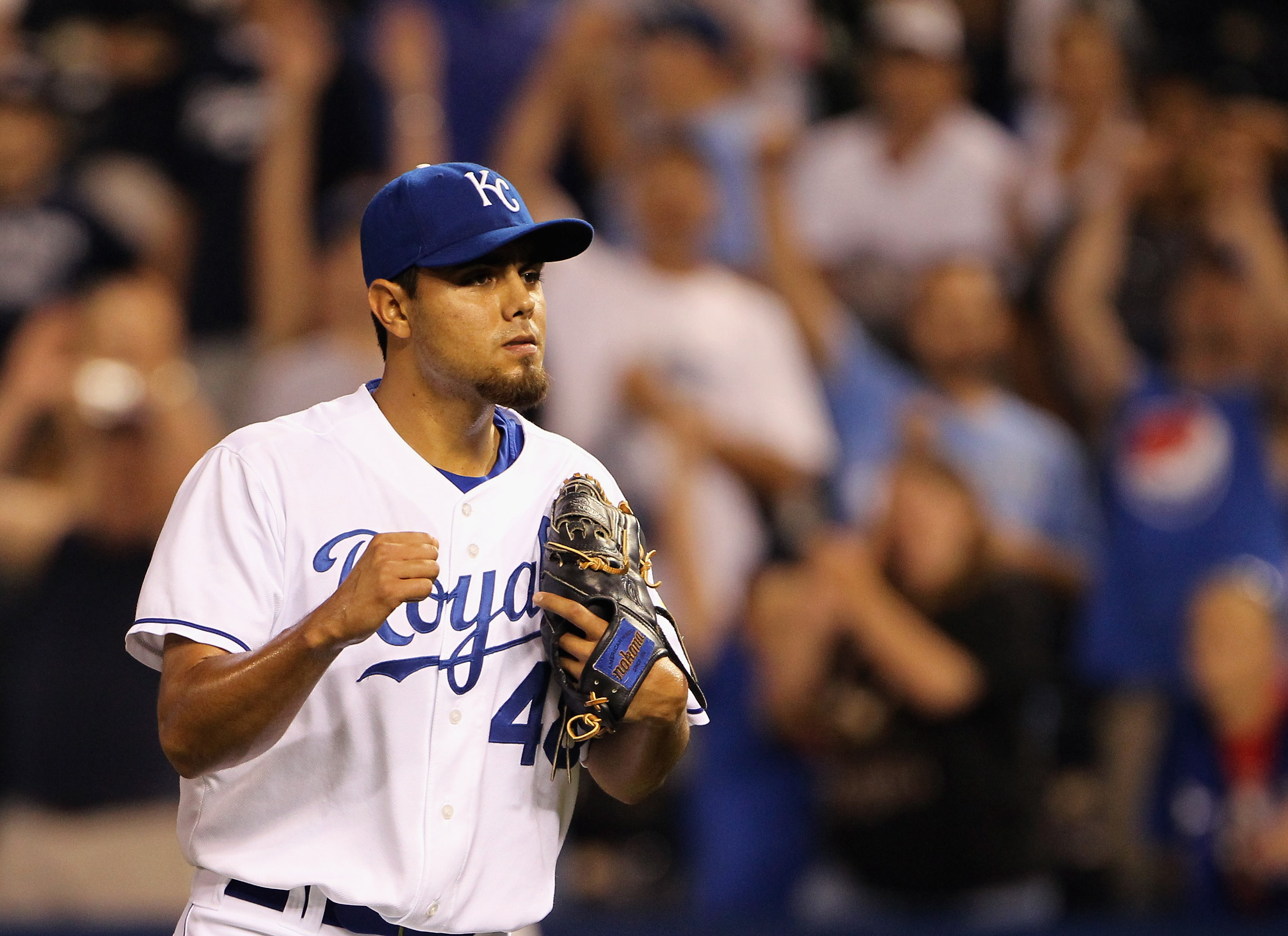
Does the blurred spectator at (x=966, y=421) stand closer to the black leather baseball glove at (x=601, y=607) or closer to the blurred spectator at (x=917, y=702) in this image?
the blurred spectator at (x=917, y=702)

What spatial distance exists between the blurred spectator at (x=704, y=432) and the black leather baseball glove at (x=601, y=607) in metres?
3.66

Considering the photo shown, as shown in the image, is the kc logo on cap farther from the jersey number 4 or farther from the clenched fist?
the jersey number 4

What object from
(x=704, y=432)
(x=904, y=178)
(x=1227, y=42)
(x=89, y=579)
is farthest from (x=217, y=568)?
(x=1227, y=42)

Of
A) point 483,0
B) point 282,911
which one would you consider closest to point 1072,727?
point 483,0

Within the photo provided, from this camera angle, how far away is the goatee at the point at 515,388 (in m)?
2.12

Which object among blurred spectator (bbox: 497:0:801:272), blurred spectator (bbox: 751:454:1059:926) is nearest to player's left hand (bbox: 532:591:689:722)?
blurred spectator (bbox: 751:454:1059:926)

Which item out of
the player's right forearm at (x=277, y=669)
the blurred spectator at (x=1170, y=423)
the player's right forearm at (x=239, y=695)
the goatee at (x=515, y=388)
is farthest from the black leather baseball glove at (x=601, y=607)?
the blurred spectator at (x=1170, y=423)

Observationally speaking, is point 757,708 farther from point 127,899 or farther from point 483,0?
point 483,0

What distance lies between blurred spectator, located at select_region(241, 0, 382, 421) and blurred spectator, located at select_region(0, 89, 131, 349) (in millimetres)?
591

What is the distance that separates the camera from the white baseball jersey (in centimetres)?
202

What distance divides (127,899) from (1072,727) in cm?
352

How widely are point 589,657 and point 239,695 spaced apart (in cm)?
45

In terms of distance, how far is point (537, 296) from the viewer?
221cm

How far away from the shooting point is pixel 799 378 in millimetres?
6164
